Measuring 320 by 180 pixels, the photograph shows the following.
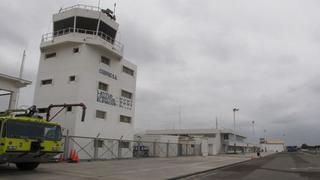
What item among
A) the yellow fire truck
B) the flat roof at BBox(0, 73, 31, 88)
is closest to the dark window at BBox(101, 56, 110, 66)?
the flat roof at BBox(0, 73, 31, 88)

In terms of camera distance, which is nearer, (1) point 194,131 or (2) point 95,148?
(2) point 95,148

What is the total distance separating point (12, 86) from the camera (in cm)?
2939

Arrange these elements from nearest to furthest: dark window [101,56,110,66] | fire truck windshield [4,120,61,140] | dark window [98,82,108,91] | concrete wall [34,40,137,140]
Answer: fire truck windshield [4,120,61,140]
concrete wall [34,40,137,140]
dark window [98,82,108,91]
dark window [101,56,110,66]

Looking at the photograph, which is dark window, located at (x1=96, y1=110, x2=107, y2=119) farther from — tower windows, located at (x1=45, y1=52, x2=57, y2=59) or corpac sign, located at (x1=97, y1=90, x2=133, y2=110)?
tower windows, located at (x1=45, y1=52, x2=57, y2=59)

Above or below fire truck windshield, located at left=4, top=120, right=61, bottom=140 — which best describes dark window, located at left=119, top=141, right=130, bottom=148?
above

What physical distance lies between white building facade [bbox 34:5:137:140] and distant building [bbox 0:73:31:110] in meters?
5.85

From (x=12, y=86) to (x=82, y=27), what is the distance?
11056 millimetres

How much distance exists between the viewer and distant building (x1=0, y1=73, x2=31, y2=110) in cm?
2858

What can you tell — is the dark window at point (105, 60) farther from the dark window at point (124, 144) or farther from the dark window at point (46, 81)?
the dark window at point (124, 144)

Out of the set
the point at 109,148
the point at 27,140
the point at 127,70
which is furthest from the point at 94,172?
the point at 127,70

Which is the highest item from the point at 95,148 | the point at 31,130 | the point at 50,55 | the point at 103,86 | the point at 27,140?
the point at 50,55

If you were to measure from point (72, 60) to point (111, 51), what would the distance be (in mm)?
4472

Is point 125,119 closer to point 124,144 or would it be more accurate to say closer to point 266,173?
point 124,144

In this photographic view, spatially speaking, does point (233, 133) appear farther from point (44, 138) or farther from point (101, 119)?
point (44, 138)
